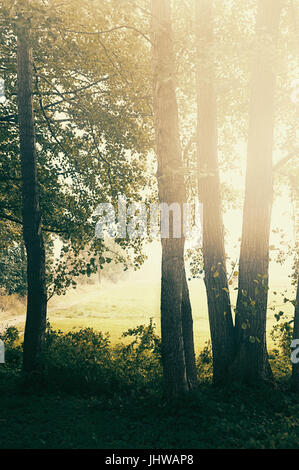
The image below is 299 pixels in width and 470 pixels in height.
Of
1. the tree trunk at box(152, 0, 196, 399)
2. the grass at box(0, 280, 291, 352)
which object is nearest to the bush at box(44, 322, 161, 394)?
the tree trunk at box(152, 0, 196, 399)

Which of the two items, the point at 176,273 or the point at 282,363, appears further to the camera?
the point at 282,363

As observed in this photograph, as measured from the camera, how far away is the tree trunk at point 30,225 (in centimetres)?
873

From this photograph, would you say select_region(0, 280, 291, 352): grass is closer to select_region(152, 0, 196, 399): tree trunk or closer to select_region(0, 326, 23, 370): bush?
select_region(0, 326, 23, 370): bush

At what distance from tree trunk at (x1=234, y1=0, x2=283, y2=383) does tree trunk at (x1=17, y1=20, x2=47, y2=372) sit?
428 centimetres

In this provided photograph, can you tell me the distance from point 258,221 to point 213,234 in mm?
945

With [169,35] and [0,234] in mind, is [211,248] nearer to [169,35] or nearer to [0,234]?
[169,35]

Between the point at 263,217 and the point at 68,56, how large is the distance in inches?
255

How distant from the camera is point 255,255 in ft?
26.2

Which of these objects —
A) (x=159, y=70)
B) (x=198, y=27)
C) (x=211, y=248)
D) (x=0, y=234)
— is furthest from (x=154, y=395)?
(x=0, y=234)

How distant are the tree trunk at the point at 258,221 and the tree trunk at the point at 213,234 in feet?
0.94
